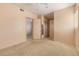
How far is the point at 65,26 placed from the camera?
26.9ft

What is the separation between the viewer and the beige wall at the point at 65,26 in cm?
789

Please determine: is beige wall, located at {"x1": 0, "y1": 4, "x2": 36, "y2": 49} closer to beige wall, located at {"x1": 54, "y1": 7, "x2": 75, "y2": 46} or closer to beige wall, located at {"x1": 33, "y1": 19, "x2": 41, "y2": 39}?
beige wall, located at {"x1": 54, "y1": 7, "x2": 75, "y2": 46}

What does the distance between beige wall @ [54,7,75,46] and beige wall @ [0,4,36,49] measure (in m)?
2.57

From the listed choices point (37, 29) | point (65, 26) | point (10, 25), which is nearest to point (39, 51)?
point (10, 25)

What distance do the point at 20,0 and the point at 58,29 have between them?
6.00 metres

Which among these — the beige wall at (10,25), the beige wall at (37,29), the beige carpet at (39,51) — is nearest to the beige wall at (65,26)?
the beige wall at (37,29)

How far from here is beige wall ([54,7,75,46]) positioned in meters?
7.89

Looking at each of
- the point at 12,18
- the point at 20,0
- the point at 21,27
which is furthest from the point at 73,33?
the point at 20,0

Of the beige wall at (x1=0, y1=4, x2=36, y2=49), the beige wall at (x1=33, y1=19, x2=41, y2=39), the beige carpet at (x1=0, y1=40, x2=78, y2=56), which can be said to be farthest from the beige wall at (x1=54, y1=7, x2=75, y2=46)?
the beige wall at (x1=0, y1=4, x2=36, y2=49)

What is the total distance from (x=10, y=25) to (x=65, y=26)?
3823 millimetres

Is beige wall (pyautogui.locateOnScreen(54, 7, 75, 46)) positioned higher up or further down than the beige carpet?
higher up

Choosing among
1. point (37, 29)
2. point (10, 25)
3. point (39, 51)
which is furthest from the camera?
point (37, 29)

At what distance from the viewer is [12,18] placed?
6.39 m

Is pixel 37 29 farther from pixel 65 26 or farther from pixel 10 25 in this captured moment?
pixel 10 25
